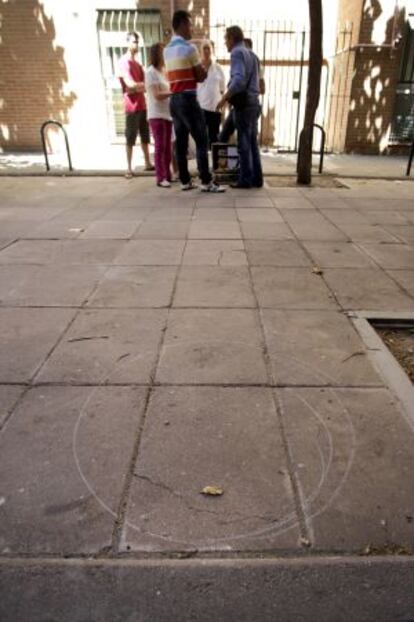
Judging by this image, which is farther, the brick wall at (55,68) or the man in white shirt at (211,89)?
A: the brick wall at (55,68)

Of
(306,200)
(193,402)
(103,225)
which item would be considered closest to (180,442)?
(193,402)

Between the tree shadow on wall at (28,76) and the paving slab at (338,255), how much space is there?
32.5 feet

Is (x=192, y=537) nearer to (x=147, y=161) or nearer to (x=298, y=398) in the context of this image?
(x=298, y=398)

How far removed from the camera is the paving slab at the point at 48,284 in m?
3.37

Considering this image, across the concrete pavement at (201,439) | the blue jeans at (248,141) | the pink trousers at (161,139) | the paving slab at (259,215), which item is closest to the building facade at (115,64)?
the blue jeans at (248,141)

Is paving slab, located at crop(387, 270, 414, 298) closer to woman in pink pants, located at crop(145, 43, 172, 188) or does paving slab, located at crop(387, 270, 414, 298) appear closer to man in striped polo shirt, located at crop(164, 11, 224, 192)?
man in striped polo shirt, located at crop(164, 11, 224, 192)

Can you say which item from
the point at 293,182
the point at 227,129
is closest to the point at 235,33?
the point at 227,129

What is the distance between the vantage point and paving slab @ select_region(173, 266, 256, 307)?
130 inches

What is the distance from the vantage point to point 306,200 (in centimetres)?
689

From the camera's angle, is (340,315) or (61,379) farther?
(340,315)

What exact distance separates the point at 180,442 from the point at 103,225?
3.95 meters

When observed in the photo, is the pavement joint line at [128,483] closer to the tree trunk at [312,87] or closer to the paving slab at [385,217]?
the paving slab at [385,217]

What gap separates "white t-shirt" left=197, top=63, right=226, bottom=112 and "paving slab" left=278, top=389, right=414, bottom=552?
681 cm

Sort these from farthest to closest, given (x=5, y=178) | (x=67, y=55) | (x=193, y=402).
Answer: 1. (x=67, y=55)
2. (x=5, y=178)
3. (x=193, y=402)
